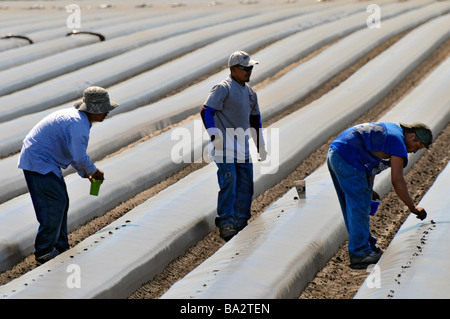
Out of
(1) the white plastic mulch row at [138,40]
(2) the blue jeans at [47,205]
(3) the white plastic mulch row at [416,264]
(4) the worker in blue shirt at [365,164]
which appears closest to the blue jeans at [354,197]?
(4) the worker in blue shirt at [365,164]

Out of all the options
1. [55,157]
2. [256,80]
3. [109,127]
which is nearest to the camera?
[55,157]

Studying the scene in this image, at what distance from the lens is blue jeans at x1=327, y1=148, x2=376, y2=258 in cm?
491

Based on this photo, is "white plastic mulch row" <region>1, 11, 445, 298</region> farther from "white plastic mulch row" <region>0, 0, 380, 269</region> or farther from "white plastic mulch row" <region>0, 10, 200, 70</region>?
"white plastic mulch row" <region>0, 10, 200, 70</region>

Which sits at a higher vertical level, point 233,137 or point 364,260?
point 233,137

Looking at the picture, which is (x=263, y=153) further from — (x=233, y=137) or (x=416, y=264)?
(x=416, y=264)

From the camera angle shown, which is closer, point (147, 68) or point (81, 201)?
point (81, 201)

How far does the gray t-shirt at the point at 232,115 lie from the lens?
5660 millimetres

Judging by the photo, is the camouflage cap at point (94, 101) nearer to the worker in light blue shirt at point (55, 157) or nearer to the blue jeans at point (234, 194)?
the worker in light blue shirt at point (55, 157)

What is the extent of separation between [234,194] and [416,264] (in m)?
1.78

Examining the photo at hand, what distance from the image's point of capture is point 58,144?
518cm

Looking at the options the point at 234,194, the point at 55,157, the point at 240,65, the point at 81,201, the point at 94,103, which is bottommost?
the point at 81,201

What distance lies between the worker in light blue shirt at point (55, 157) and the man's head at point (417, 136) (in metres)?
2.15

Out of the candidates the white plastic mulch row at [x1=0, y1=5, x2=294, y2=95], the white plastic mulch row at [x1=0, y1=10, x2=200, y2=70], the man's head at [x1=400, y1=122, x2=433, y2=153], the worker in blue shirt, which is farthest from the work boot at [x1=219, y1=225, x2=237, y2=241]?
the white plastic mulch row at [x1=0, y1=10, x2=200, y2=70]

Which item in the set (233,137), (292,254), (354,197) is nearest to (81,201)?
(233,137)
